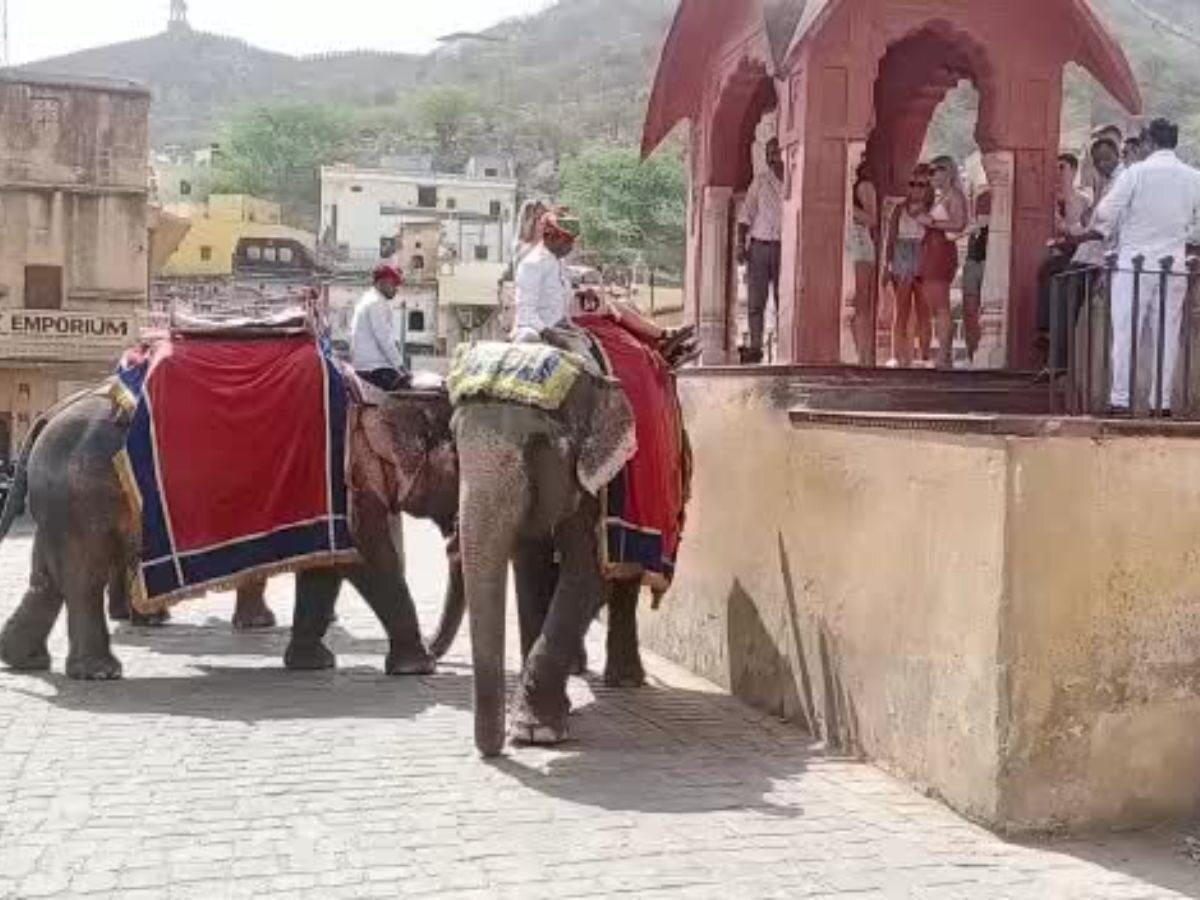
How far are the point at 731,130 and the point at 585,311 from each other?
2740mm

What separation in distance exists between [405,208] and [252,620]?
2428 inches

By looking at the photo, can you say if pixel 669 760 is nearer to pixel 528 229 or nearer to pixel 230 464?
pixel 528 229

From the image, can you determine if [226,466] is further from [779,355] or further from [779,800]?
[779,800]

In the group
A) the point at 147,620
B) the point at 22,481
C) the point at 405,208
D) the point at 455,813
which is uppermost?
the point at 405,208

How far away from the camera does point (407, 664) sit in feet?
29.8

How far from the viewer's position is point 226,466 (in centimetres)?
863

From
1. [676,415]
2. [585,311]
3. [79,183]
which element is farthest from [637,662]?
[79,183]

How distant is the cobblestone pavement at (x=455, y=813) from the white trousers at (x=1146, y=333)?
2198 millimetres

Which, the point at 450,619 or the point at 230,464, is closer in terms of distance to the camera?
the point at 230,464

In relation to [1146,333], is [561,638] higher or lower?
lower

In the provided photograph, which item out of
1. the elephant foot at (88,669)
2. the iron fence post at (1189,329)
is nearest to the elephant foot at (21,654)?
the elephant foot at (88,669)

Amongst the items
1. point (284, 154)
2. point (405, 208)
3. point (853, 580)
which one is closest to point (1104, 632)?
point (853, 580)

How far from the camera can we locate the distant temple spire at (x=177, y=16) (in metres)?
182

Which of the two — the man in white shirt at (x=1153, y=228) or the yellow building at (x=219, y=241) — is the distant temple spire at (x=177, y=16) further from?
the man in white shirt at (x=1153, y=228)
